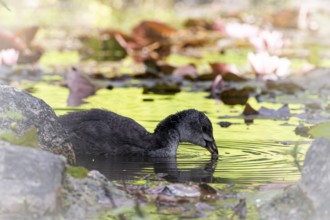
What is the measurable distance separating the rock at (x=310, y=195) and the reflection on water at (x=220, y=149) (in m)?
0.12

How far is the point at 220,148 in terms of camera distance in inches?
279

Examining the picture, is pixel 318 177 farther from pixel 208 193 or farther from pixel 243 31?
pixel 243 31

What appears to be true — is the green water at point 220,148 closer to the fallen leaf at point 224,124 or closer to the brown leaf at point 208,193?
the fallen leaf at point 224,124

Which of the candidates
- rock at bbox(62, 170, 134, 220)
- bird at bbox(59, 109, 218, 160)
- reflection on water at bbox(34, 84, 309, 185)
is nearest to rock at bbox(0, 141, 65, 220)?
rock at bbox(62, 170, 134, 220)

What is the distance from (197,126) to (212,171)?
54.2 inches

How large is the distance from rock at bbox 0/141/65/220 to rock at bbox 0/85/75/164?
85 centimetres

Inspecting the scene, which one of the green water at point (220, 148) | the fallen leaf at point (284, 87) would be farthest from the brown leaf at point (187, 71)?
the fallen leaf at point (284, 87)

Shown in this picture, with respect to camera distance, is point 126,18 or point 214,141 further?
point 126,18

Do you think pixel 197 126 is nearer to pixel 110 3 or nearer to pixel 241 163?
pixel 241 163

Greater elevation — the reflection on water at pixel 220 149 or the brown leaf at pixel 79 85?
the brown leaf at pixel 79 85

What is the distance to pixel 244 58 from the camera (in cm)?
1530

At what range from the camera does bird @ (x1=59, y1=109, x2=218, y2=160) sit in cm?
687

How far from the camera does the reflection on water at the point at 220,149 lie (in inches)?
228

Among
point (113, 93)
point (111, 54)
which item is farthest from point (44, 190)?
point (111, 54)
